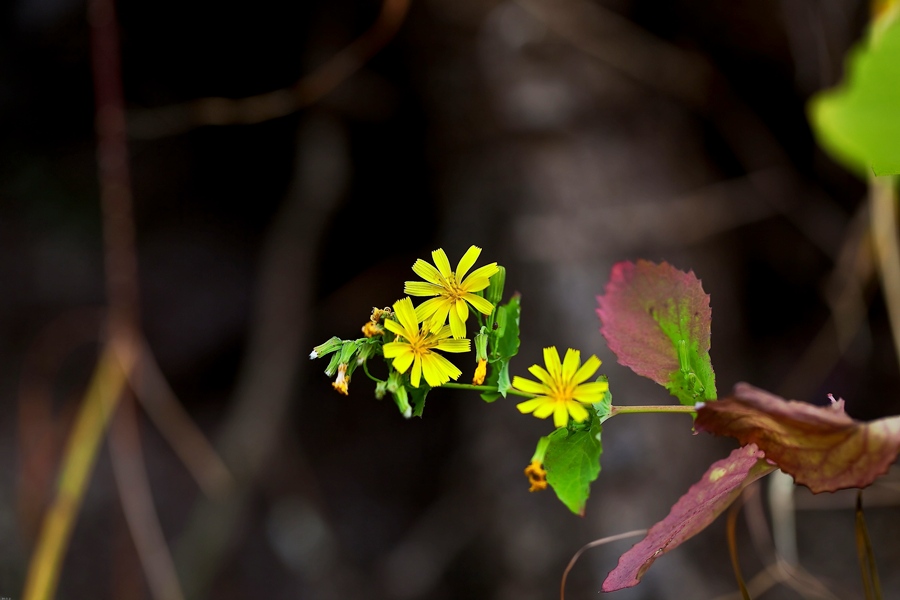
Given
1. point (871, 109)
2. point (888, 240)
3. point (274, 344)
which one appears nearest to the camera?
point (871, 109)

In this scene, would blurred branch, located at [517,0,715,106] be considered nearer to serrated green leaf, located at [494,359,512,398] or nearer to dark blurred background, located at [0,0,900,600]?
dark blurred background, located at [0,0,900,600]

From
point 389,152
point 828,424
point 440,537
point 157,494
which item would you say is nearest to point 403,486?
point 440,537

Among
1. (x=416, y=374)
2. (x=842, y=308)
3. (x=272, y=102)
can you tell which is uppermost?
(x=272, y=102)

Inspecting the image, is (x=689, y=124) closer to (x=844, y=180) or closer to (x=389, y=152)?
(x=844, y=180)

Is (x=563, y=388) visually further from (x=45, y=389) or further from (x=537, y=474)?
(x=45, y=389)

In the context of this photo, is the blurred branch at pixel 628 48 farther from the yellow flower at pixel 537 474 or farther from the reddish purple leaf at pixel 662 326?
the yellow flower at pixel 537 474

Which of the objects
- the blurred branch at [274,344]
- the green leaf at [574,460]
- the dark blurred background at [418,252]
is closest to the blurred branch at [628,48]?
the dark blurred background at [418,252]

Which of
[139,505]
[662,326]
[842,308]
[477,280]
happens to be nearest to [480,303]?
[477,280]
